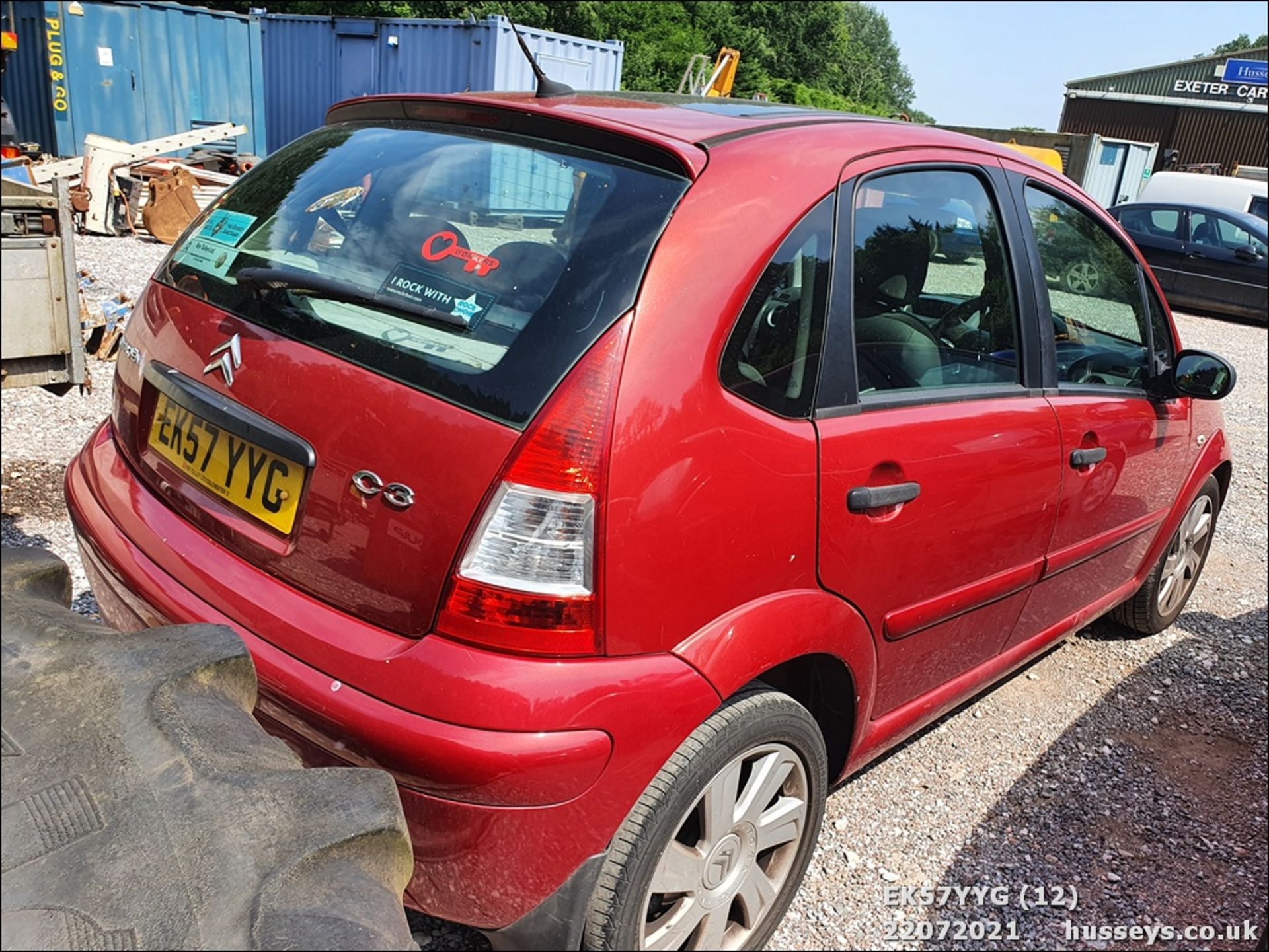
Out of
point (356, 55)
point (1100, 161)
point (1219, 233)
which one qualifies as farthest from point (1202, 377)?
point (1100, 161)

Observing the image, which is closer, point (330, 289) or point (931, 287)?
point (330, 289)

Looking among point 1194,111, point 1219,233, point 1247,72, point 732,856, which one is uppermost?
point 1247,72

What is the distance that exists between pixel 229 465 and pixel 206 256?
0.59 meters

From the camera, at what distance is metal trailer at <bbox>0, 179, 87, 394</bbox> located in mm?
1906

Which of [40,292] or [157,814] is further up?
[40,292]

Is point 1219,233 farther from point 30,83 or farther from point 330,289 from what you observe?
point 30,83

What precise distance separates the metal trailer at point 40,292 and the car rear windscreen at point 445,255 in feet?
0.83

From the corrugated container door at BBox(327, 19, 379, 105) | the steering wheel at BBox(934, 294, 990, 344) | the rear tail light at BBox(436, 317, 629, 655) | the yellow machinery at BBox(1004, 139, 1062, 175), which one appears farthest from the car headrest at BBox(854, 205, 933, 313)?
the yellow machinery at BBox(1004, 139, 1062, 175)

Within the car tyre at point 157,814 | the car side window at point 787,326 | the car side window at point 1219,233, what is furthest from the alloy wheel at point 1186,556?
the car side window at point 1219,233

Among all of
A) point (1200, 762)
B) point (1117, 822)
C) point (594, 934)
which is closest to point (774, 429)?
point (594, 934)

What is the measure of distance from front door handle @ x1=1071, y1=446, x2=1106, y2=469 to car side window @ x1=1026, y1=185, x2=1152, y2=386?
21 cm

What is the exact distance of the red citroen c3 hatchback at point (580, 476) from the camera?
1710 millimetres

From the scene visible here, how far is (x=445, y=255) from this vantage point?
1949 millimetres

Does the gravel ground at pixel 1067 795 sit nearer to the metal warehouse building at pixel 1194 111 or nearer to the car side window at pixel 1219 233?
the car side window at pixel 1219 233
